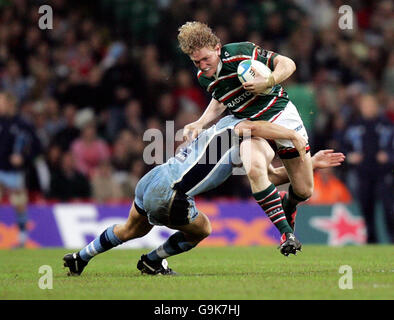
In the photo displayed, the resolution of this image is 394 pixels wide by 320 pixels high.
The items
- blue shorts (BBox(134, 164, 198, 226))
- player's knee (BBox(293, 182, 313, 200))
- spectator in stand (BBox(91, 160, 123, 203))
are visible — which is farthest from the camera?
spectator in stand (BBox(91, 160, 123, 203))

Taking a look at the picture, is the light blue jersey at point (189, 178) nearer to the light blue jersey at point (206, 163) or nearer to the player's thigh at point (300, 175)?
the light blue jersey at point (206, 163)

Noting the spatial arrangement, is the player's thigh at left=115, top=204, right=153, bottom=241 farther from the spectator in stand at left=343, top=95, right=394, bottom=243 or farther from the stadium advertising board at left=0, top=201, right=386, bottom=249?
the spectator in stand at left=343, top=95, right=394, bottom=243

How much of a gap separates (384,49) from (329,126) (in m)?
2.47

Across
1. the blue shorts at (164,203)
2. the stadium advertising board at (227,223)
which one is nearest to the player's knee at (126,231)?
the blue shorts at (164,203)

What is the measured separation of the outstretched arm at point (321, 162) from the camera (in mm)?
8555

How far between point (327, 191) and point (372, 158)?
1.21 meters

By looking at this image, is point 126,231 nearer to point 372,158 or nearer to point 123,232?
point 123,232

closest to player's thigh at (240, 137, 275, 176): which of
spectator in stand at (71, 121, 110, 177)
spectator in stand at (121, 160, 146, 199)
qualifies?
spectator in stand at (121, 160, 146, 199)

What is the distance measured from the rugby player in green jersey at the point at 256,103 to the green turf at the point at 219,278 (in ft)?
1.84

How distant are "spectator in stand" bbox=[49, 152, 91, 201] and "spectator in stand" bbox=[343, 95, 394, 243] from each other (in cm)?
458

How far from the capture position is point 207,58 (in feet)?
26.1

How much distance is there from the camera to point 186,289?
6.72 meters

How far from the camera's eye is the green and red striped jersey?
806 cm

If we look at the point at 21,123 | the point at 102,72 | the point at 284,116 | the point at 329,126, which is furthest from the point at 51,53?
the point at 284,116
